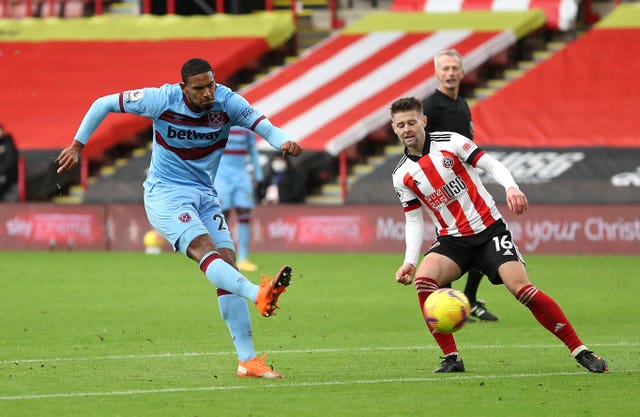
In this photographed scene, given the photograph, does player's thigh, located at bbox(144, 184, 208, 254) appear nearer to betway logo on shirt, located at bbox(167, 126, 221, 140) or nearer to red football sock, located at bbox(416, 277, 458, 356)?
betway logo on shirt, located at bbox(167, 126, 221, 140)

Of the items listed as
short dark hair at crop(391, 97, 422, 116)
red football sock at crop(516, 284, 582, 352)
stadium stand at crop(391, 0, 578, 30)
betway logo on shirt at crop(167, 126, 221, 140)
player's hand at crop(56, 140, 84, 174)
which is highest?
short dark hair at crop(391, 97, 422, 116)

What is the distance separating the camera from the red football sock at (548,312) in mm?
9102

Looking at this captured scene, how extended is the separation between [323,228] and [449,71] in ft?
35.8

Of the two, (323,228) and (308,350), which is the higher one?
(308,350)

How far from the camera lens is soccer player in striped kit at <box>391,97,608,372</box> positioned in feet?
30.4

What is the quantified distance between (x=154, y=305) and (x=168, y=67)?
1487 centimetres

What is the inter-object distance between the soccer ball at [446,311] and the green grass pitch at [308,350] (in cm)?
32

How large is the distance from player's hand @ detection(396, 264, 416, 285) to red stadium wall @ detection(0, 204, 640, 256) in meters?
12.2

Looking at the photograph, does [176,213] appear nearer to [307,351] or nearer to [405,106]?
[405,106]

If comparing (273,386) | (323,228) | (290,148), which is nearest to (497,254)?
(290,148)

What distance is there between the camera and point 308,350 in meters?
10.8

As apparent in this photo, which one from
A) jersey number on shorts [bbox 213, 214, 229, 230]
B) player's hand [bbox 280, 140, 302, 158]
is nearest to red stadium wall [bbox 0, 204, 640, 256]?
jersey number on shorts [bbox 213, 214, 229, 230]

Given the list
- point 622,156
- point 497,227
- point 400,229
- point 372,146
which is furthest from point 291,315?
point 372,146

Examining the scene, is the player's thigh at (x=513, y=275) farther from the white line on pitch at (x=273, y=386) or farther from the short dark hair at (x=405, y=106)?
the short dark hair at (x=405, y=106)
